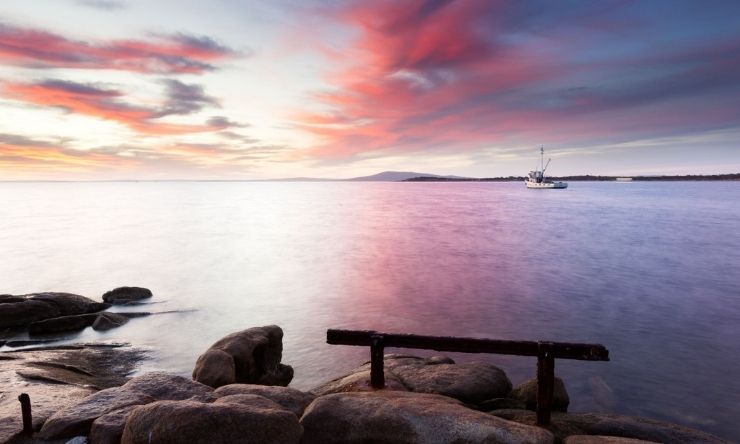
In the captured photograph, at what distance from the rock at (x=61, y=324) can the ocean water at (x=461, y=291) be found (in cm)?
78

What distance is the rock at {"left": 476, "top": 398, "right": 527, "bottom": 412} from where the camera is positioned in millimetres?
9648

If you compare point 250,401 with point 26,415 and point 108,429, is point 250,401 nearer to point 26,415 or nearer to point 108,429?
point 108,429

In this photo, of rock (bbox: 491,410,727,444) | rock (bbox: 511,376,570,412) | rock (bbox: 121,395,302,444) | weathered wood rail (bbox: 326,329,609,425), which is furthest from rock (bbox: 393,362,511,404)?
rock (bbox: 121,395,302,444)

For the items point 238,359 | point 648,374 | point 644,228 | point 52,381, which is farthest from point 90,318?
point 644,228

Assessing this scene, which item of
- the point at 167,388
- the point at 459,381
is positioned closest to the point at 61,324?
the point at 167,388

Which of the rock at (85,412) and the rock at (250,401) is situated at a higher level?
the rock at (250,401)

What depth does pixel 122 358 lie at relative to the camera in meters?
14.9

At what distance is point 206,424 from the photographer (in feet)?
21.1

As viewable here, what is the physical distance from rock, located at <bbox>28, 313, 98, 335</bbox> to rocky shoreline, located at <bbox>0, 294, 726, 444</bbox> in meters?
3.93

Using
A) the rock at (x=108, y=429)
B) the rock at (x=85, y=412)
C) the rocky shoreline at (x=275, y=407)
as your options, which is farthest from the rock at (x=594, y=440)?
the rock at (x=85, y=412)

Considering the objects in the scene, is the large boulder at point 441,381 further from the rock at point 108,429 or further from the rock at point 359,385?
the rock at point 108,429

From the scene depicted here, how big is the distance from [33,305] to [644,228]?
59474mm

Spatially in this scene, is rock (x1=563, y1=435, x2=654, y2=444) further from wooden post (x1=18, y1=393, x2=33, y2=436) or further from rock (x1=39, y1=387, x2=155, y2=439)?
wooden post (x1=18, y1=393, x2=33, y2=436)

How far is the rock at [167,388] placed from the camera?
27.8ft
